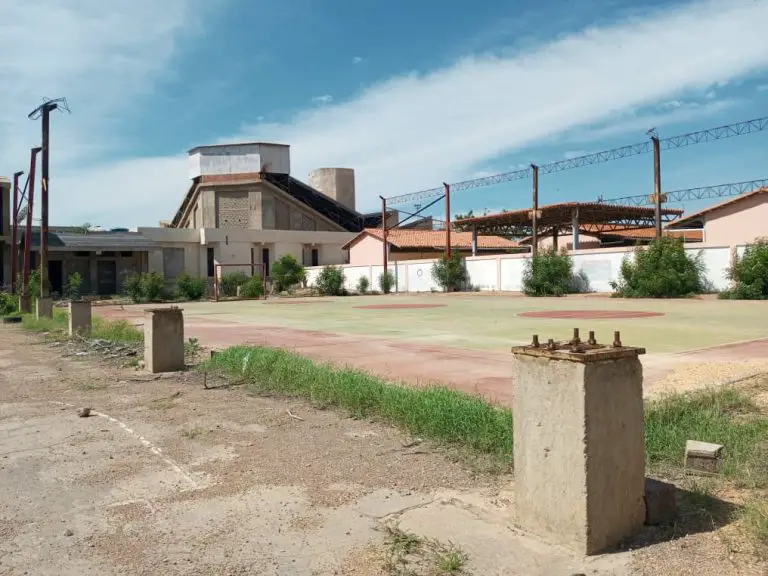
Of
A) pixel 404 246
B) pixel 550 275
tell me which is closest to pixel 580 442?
pixel 550 275

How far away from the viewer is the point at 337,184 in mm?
73438

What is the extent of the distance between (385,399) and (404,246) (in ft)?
163

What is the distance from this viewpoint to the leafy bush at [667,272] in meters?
32.2

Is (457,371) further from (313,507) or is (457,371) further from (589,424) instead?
(589,424)

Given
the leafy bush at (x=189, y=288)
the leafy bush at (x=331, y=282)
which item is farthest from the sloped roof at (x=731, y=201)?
the leafy bush at (x=189, y=288)

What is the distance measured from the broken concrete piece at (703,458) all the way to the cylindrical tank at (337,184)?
227 ft

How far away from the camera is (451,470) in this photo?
522cm

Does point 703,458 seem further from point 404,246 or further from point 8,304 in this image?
point 404,246

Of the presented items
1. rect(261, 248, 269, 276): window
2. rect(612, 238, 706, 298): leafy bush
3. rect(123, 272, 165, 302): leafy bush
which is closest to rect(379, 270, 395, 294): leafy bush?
rect(261, 248, 269, 276): window

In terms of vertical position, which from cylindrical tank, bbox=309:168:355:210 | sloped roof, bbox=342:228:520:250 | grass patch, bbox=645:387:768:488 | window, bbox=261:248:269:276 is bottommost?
grass patch, bbox=645:387:768:488

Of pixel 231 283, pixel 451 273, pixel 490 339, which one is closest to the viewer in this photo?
pixel 490 339

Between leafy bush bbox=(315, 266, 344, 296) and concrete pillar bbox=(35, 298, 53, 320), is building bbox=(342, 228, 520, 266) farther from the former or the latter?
concrete pillar bbox=(35, 298, 53, 320)

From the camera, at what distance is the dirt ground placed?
3.62m

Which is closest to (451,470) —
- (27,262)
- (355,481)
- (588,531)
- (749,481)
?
(355,481)
